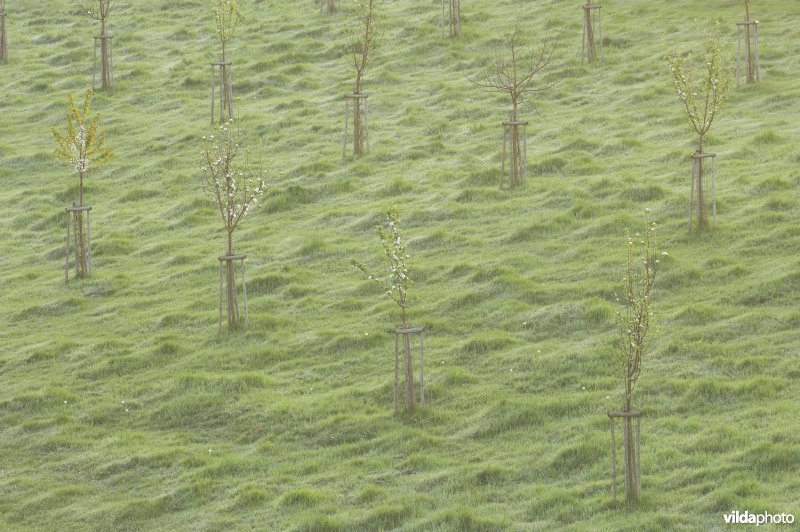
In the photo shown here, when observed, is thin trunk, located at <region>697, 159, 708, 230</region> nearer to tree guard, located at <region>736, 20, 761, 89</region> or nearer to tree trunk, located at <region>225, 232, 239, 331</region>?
tree trunk, located at <region>225, 232, 239, 331</region>

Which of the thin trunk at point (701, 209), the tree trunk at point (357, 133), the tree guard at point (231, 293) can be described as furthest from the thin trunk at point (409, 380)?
the tree trunk at point (357, 133)

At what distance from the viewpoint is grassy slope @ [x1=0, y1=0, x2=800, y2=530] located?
21344 mm

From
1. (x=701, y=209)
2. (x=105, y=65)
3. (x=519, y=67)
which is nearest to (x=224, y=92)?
(x=105, y=65)

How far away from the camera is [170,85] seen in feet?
158

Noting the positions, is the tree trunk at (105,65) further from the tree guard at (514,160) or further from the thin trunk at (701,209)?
the thin trunk at (701,209)

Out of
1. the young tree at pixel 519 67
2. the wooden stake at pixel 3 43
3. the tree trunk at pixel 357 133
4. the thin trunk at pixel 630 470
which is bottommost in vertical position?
the thin trunk at pixel 630 470

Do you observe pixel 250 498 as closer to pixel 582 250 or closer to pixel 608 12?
pixel 582 250

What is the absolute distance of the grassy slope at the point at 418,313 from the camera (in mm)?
21344

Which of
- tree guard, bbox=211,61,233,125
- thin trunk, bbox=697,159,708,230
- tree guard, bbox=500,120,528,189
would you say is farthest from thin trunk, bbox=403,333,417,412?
tree guard, bbox=211,61,233,125

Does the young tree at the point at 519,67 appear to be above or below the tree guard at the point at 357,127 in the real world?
above

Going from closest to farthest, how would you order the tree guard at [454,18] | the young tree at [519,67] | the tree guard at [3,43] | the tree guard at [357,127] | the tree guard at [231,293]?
the tree guard at [231,293]
the tree guard at [357,127]
the young tree at [519,67]
the tree guard at [454,18]
the tree guard at [3,43]

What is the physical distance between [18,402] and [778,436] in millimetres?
14233

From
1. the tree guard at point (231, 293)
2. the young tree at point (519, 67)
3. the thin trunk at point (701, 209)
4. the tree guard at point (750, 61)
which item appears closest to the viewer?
the tree guard at point (231, 293)

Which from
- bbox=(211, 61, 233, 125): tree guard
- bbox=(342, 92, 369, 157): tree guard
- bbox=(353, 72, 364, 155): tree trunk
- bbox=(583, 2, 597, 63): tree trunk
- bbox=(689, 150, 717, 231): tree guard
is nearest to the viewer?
bbox=(689, 150, 717, 231): tree guard
